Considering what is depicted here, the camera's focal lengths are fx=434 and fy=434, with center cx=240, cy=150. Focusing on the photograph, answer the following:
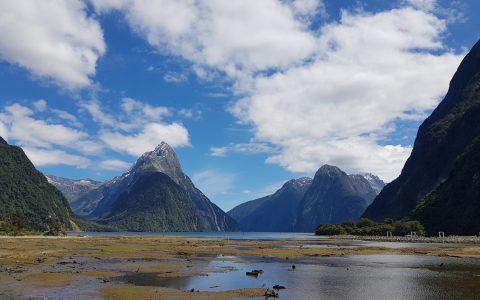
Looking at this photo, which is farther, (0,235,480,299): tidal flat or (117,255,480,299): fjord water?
(117,255,480,299): fjord water

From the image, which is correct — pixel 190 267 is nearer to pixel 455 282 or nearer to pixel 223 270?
pixel 223 270

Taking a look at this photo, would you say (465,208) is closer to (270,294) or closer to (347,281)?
(347,281)

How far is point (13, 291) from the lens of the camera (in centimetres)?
3706

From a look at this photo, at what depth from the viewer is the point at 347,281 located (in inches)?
1841

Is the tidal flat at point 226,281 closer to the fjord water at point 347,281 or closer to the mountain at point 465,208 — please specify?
the fjord water at point 347,281

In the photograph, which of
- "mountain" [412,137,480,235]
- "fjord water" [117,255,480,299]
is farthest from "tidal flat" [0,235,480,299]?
"mountain" [412,137,480,235]

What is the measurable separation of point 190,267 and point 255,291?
75.4 feet

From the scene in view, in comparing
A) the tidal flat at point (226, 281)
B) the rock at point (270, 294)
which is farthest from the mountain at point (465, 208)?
the rock at point (270, 294)

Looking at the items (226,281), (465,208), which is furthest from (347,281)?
(465,208)

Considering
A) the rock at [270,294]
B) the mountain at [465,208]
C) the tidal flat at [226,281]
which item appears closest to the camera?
the rock at [270,294]

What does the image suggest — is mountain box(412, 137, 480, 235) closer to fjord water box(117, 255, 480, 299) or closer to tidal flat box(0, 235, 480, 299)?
tidal flat box(0, 235, 480, 299)

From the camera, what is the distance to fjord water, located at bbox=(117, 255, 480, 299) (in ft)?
127

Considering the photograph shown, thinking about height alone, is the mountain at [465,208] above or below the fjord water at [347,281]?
above

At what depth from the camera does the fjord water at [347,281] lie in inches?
1528
